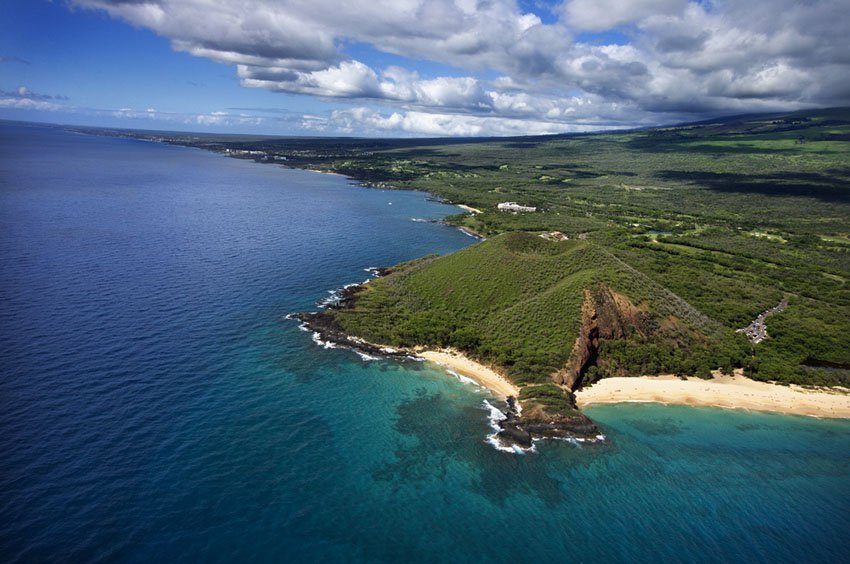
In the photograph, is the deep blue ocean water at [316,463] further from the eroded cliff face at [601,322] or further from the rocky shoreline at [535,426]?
the eroded cliff face at [601,322]

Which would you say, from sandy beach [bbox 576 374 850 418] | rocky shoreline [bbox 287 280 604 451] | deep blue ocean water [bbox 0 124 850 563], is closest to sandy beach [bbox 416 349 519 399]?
rocky shoreline [bbox 287 280 604 451]

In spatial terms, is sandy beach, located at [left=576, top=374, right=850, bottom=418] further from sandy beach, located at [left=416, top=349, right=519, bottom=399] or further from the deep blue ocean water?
sandy beach, located at [left=416, top=349, right=519, bottom=399]

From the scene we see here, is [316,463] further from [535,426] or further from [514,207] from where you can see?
[514,207]

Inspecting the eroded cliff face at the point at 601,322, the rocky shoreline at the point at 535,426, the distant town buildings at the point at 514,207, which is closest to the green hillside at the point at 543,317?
the eroded cliff face at the point at 601,322

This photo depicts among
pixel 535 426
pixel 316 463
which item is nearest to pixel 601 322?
pixel 535 426

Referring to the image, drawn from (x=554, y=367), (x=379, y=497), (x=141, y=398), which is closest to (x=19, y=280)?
(x=141, y=398)

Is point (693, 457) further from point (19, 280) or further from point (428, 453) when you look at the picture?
point (19, 280)
